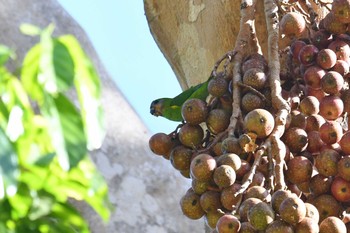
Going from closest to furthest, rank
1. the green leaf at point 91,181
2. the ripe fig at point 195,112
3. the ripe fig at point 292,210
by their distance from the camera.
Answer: the green leaf at point 91,181 < the ripe fig at point 292,210 < the ripe fig at point 195,112

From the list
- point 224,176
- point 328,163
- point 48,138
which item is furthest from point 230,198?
point 48,138

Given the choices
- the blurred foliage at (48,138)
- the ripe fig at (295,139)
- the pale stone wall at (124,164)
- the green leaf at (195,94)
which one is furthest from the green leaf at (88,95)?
the pale stone wall at (124,164)

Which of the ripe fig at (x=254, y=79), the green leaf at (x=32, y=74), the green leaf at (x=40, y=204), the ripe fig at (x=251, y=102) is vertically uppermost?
the green leaf at (x=32, y=74)

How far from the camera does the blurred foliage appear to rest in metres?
0.88

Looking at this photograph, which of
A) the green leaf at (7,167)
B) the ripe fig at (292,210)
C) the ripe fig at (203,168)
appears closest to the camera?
the green leaf at (7,167)

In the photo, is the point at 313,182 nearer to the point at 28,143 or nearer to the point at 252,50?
the point at 252,50

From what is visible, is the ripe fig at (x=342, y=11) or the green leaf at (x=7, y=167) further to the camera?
the ripe fig at (x=342, y=11)

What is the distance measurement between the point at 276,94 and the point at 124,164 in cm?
76

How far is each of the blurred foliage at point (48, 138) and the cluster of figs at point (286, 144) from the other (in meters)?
0.26

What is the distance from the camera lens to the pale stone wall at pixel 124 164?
6.41ft

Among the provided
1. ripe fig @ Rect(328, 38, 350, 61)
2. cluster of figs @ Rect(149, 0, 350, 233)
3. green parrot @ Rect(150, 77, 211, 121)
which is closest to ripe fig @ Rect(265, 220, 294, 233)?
cluster of figs @ Rect(149, 0, 350, 233)

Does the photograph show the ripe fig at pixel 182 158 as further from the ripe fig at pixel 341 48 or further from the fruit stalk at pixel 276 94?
the ripe fig at pixel 341 48

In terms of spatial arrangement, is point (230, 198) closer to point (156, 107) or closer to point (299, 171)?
point (299, 171)

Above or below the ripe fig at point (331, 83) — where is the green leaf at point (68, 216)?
above
